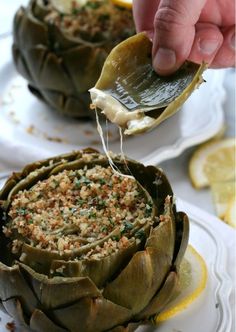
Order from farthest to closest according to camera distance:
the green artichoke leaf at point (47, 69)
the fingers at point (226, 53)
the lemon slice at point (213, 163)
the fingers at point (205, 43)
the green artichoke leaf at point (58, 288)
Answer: the green artichoke leaf at point (47, 69) < the lemon slice at point (213, 163) < the fingers at point (226, 53) < the fingers at point (205, 43) < the green artichoke leaf at point (58, 288)

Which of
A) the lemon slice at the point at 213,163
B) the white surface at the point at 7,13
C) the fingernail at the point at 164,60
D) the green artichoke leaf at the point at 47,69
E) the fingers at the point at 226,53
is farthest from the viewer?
the white surface at the point at 7,13

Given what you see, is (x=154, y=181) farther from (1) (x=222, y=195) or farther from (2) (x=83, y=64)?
(2) (x=83, y=64)

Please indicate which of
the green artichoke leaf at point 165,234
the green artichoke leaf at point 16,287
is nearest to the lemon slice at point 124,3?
the green artichoke leaf at point 165,234

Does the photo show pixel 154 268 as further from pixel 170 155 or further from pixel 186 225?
pixel 170 155

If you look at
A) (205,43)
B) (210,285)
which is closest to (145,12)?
(205,43)

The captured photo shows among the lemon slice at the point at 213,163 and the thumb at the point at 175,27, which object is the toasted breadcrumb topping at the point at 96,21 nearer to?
the lemon slice at the point at 213,163

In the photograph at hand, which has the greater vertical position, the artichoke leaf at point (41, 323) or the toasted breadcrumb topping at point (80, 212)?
the toasted breadcrumb topping at point (80, 212)

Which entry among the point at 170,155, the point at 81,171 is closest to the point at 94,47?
the point at 170,155

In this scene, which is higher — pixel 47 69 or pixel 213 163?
pixel 47 69
